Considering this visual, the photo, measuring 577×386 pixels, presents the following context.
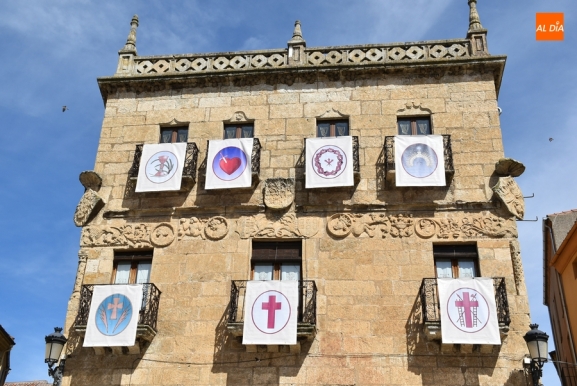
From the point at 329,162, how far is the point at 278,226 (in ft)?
5.83

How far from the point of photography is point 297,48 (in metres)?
15.3

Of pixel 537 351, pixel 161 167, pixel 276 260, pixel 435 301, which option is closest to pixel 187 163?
pixel 161 167

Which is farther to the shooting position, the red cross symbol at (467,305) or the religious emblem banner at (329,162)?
the religious emblem banner at (329,162)

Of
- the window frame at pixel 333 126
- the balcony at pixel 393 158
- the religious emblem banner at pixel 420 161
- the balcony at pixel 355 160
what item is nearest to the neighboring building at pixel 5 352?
the balcony at pixel 355 160

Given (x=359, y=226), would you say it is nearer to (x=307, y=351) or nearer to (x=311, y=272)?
(x=311, y=272)

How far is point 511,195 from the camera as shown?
1298cm

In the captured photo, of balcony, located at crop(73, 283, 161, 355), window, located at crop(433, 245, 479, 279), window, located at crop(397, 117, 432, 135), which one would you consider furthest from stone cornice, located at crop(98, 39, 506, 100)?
balcony, located at crop(73, 283, 161, 355)

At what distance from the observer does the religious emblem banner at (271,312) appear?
11.8 meters

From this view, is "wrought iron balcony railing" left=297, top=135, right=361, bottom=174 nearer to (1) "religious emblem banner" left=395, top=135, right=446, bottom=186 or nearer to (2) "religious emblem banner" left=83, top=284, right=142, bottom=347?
(1) "religious emblem banner" left=395, top=135, right=446, bottom=186

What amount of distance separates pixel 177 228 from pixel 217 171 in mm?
1527

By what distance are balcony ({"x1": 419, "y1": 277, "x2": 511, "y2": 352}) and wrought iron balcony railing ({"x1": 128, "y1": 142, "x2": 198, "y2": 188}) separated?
220 inches

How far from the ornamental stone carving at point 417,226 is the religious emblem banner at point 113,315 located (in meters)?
4.27

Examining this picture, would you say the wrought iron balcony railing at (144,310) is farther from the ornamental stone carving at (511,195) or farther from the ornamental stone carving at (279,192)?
the ornamental stone carving at (511,195)

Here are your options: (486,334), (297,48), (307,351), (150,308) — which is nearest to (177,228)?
(150,308)
